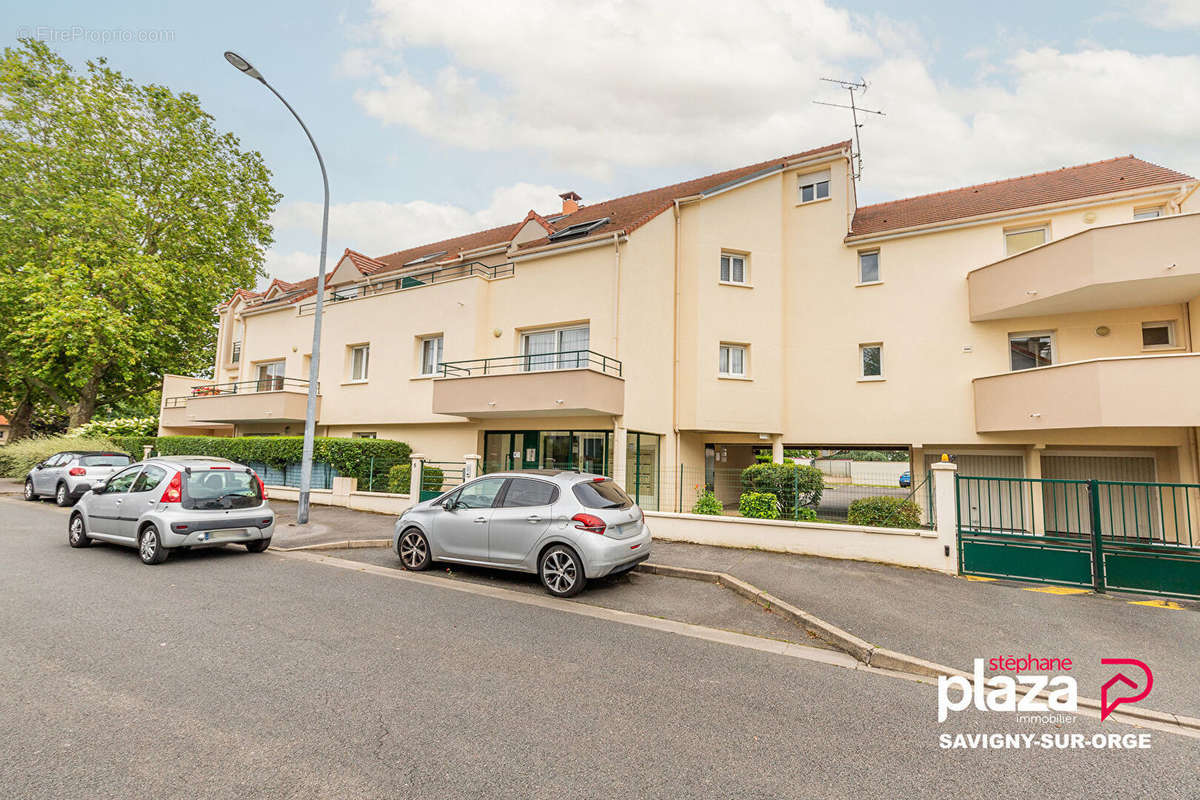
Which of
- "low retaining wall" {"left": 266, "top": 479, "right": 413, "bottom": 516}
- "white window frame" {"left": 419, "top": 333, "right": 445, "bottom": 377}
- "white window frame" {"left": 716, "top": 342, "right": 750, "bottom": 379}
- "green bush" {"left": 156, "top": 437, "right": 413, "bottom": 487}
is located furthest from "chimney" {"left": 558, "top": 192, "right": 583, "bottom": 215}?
"low retaining wall" {"left": 266, "top": 479, "right": 413, "bottom": 516}

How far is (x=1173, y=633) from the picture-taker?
6.07 meters

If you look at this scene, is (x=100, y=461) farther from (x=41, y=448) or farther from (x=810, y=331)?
(x=810, y=331)

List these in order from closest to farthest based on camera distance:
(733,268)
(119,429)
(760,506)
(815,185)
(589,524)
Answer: (589,524), (760,506), (733,268), (815,185), (119,429)

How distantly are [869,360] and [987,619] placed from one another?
10.6 meters

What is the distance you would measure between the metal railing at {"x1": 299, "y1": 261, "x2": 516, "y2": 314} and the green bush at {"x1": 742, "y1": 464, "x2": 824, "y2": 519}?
9.51 meters

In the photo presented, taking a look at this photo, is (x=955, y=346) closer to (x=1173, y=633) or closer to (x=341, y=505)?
(x=1173, y=633)

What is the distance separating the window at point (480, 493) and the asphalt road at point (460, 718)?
197 centimetres

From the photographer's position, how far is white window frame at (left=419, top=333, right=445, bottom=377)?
56.0ft

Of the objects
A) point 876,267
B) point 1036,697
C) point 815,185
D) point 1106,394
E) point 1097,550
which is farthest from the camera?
point 815,185

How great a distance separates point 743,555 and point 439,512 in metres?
5.16

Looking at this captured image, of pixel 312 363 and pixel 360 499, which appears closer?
pixel 312 363

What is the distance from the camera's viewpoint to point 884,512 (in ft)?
33.5

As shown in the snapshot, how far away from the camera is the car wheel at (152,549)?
8172 millimetres

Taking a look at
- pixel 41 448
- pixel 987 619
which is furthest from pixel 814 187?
pixel 41 448
